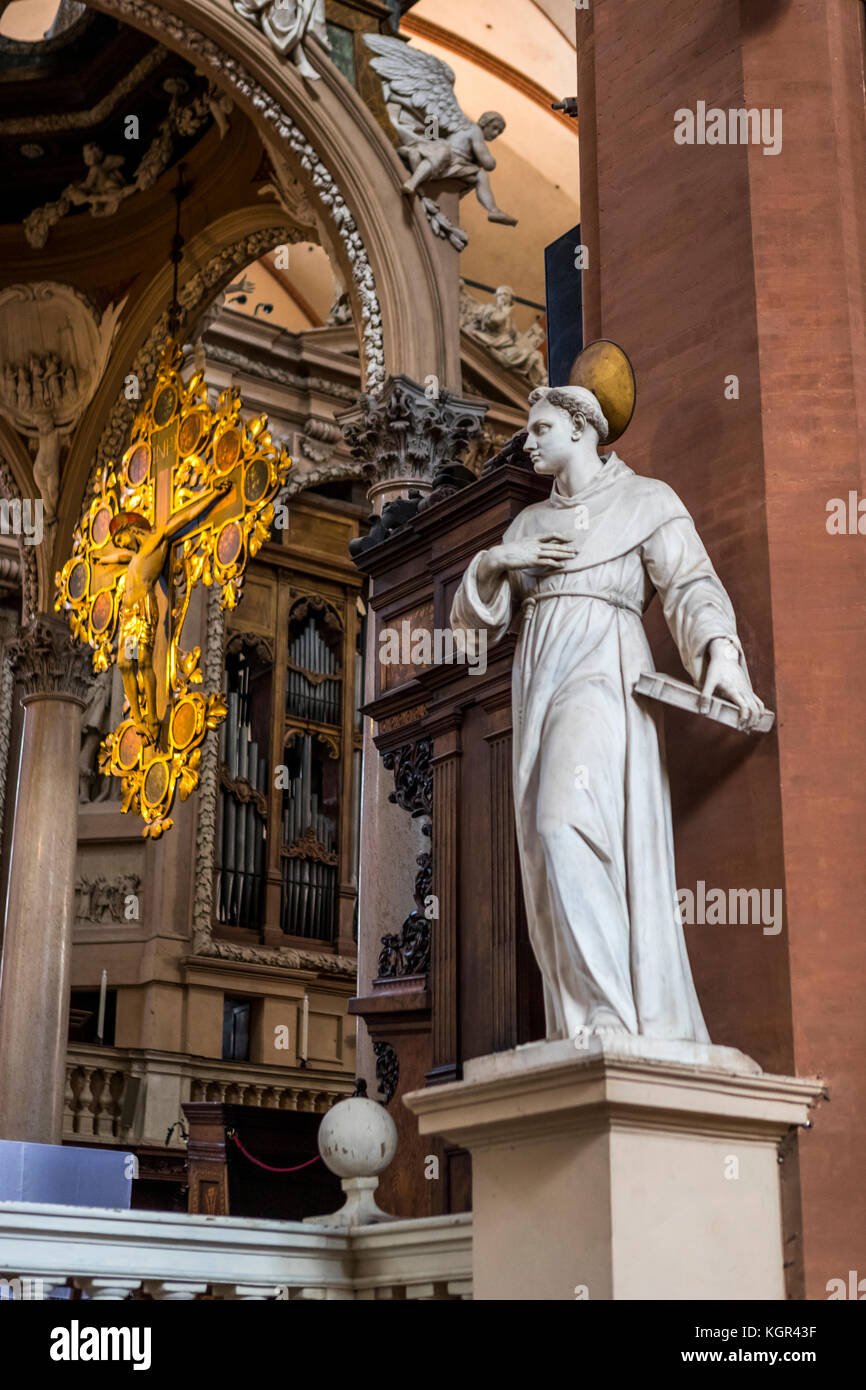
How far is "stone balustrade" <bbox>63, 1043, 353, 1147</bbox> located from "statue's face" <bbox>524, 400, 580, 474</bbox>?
8.36m

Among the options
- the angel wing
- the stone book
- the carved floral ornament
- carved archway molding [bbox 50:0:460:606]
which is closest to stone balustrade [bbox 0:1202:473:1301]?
the stone book

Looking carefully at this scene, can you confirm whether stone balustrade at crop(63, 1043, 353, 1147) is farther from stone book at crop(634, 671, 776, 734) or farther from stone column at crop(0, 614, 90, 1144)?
stone book at crop(634, 671, 776, 734)

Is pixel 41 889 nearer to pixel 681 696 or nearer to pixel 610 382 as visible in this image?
pixel 610 382

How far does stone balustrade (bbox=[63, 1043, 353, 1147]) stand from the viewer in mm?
11594

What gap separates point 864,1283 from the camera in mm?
3584

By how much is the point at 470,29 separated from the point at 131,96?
416 centimetres

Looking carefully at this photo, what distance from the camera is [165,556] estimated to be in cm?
1013

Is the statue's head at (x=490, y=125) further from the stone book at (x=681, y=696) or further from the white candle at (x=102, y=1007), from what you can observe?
the stone book at (x=681, y=696)

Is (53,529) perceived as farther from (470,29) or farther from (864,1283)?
(864,1283)

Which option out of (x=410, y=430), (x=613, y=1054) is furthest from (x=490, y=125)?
(x=613, y=1054)

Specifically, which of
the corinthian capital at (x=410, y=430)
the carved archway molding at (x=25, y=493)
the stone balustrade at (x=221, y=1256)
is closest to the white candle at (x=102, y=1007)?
the carved archway molding at (x=25, y=493)

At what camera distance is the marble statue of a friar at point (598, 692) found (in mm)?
3330

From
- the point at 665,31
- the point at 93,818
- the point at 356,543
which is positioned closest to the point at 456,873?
the point at 356,543

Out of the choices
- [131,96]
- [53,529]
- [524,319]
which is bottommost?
[53,529]
